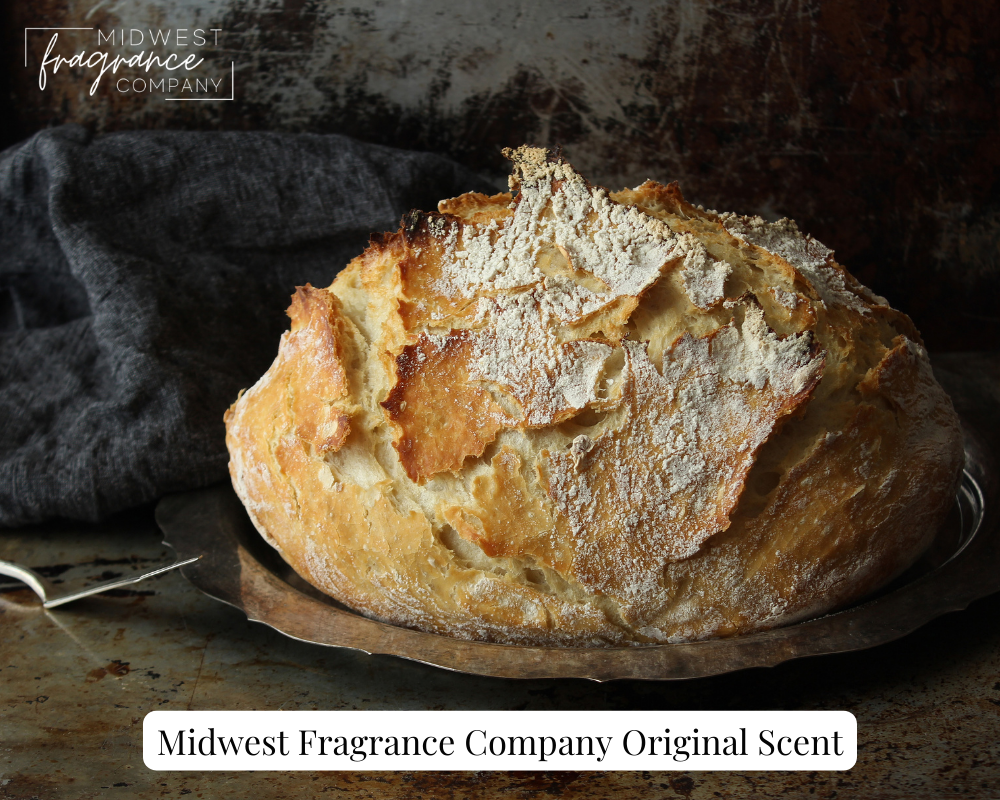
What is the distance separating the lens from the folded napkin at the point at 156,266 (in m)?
1.60

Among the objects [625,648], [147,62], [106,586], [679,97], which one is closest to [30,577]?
[106,586]

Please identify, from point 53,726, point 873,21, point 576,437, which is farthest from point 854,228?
point 53,726

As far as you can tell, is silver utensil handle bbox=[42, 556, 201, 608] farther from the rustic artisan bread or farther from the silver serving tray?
the rustic artisan bread

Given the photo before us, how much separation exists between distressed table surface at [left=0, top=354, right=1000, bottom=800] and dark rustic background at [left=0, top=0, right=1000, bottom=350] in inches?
40.2

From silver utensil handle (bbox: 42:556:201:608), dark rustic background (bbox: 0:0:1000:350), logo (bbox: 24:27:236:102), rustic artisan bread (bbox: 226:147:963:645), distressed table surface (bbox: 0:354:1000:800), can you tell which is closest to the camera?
distressed table surface (bbox: 0:354:1000:800)

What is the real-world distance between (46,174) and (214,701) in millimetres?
1173

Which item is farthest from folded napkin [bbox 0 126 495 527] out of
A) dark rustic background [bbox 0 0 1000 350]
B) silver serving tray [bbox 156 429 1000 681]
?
silver serving tray [bbox 156 429 1000 681]

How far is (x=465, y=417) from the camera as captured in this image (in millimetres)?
1052

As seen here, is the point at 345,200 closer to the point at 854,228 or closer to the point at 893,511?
the point at 854,228

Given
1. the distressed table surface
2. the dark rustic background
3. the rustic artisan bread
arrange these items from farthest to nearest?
1. the dark rustic background
2. the rustic artisan bread
3. the distressed table surface

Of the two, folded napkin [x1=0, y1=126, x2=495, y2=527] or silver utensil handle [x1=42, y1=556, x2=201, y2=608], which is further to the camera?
folded napkin [x1=0, y1=126, x2=495, y2=527]

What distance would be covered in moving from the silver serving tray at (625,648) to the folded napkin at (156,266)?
308 millimetres

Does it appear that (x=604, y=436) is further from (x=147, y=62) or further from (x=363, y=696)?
(x=147, y=62)

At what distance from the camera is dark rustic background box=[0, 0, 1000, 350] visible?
1828 mm
